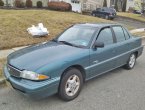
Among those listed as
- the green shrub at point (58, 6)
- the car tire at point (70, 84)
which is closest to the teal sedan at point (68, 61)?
the car tire at point (70, 84)

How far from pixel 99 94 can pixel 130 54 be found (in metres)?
2.18

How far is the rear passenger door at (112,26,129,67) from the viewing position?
586cm

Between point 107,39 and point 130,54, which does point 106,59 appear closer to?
point 107,39

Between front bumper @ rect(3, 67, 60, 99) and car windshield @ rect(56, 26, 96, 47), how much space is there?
1275 millimetres

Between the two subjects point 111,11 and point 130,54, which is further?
point 111,11

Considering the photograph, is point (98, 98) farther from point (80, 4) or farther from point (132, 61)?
point (80, 4)

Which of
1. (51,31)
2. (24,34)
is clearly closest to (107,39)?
(24,34)

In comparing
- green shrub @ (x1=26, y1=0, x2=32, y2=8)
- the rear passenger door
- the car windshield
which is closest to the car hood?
the car windshield

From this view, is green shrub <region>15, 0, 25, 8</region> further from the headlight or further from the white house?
the headlight

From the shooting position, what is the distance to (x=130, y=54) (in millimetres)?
6492

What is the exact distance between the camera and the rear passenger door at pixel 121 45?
5859 millimetres

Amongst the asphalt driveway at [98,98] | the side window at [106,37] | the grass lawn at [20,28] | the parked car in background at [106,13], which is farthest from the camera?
the parked car in background at [106,13]

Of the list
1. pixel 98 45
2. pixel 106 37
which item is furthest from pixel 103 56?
pixel 106 37

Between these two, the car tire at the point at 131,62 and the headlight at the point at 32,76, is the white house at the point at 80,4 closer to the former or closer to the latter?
the car tire at the point at 131,62
